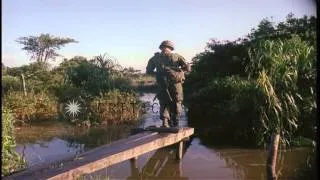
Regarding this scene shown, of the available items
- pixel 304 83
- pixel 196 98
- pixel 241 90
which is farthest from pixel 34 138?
pixel 304 83

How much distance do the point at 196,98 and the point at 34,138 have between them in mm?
4634

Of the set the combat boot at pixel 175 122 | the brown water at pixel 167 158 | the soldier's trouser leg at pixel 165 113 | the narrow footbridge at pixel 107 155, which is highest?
the soldier's trouser leg at pixel 165 113

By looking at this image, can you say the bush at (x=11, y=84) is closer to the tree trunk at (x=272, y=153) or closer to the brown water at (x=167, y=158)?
the brown water at (x=167, y=158)

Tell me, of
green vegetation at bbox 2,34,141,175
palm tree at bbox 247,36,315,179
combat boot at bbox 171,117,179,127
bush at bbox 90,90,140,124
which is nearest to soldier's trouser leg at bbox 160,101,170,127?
combat boot at bbox 171,117,179,127

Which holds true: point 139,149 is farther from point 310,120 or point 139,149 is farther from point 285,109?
point 310,120

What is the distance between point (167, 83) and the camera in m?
8.43

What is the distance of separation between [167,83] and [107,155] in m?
2.50

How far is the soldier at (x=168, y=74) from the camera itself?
27.2 feet

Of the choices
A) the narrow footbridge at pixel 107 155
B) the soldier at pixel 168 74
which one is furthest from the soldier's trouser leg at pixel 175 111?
the narrow footbridge at pixel 107 155

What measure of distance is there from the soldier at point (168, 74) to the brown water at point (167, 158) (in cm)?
104

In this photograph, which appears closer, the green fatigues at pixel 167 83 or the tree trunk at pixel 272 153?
the tree trunk at pixel 272 153

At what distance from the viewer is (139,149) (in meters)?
7.08

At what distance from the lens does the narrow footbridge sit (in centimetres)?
525

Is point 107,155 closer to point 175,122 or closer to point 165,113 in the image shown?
point 165,113
